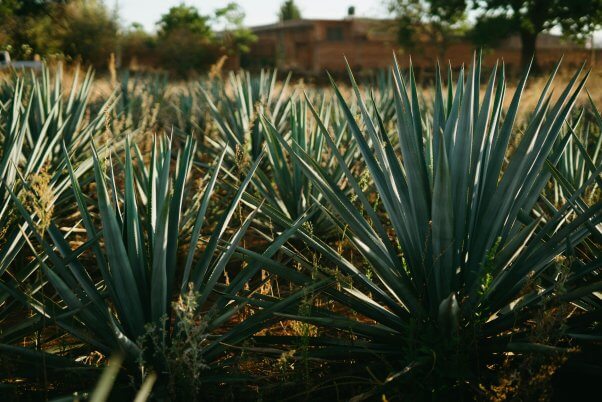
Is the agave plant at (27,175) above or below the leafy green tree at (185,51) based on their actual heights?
above

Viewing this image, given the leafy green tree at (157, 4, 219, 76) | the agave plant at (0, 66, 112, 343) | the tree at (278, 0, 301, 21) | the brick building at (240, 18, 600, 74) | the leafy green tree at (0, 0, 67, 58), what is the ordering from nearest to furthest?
the agave plant at (0, 66, 112, 343), the leafy green tree at (0, 0, 67, 58), the leafy green tree at (157, 4, 219, 76), the brick building at (240, 18, 600, 74), the tree at (278, 0, 301, 21)

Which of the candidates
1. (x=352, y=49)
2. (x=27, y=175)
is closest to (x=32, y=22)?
(x=352, y=49)

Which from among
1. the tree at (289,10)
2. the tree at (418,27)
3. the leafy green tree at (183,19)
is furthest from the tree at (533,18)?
the tree at (289,10)

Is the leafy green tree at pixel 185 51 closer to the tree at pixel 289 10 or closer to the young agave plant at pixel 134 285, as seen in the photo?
the young agave plant at pixel 134 285

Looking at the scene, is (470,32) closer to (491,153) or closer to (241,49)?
(241,49)

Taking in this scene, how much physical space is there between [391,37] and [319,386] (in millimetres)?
35633

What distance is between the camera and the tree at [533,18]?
999 inches

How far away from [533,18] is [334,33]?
13433mm

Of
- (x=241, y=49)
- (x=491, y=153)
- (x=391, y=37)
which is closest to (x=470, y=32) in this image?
(x=391, y=37)

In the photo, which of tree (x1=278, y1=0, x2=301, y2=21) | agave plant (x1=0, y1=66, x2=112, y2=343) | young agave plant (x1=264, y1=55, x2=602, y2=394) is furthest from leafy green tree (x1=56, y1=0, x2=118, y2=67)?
tree (x1=278, y1=0, x2=301, y2=21)

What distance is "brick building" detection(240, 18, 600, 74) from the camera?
33688mm

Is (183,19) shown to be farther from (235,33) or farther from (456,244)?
(456,244)

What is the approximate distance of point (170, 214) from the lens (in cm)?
178

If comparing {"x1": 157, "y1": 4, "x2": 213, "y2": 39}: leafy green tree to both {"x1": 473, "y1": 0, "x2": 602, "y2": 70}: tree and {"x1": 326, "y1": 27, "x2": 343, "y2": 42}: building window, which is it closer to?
{"x1": 326, "y1": 27, "x2": 343, "y2": 42}: building window
